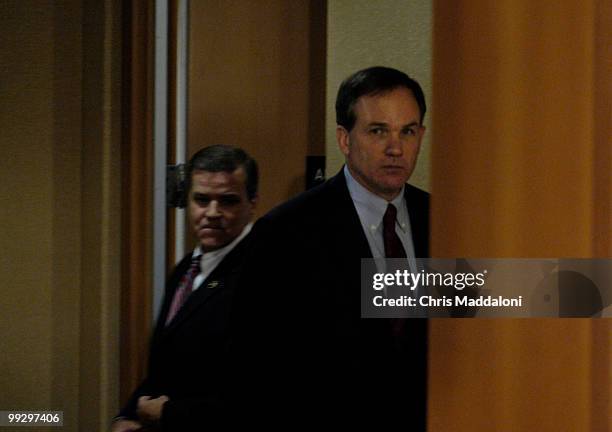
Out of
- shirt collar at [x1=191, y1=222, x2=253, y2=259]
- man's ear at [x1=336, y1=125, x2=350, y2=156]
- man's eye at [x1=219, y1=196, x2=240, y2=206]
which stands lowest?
shirt collar at [x1=191, y1=222, x2=253, y2=259]

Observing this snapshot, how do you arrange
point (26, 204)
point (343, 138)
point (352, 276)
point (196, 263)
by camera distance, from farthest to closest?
point (26, 204), point (196, 263), point (343, 138), point (352, 276)

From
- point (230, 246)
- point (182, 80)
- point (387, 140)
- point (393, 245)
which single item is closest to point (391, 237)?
point (393, 245)

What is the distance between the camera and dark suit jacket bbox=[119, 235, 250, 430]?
118 cm

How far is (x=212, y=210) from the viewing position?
129 cm

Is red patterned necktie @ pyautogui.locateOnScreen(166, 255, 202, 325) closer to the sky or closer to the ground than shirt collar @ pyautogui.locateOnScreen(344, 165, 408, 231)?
closer to the ground

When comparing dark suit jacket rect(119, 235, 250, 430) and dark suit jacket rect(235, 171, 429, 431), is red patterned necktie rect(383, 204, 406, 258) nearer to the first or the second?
dark suit jacket rect(235, 171, 429, 431)

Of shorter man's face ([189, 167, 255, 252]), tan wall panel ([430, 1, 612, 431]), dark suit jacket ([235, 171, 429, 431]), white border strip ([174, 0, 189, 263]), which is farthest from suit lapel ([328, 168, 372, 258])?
white border strip ([174, 0, 189, 263])

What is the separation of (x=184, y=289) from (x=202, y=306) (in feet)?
0.27

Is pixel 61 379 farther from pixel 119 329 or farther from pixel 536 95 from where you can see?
pixel 536 95

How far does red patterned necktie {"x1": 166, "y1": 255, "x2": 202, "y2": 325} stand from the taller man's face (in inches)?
18.0

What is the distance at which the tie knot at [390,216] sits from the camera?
93 cm

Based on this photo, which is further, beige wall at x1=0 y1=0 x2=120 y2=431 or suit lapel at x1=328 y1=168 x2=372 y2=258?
beige wall at x1=0 y1=0 x2=120 y2=431

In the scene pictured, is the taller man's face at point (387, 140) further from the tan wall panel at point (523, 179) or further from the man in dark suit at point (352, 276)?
the tan wall panel at point (523, 179)

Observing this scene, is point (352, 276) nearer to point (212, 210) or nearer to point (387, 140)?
point (387, 140)
